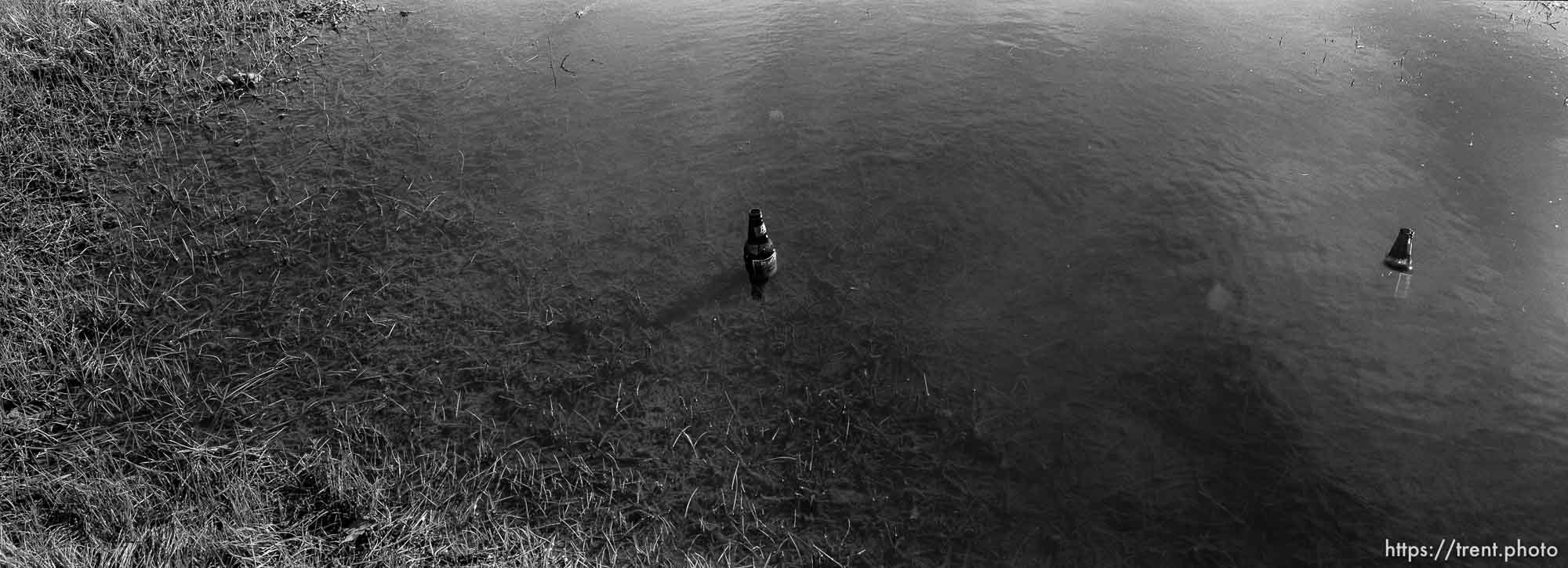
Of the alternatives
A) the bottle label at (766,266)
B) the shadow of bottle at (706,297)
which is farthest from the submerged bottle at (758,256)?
the shadow of bottle at (706,297)

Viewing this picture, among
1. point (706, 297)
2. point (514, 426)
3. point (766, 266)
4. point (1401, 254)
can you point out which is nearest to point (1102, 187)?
point (1401, 254)

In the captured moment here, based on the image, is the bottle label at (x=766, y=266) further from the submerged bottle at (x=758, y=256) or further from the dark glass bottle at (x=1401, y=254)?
the dark glass bottle at (x=1401, y=254)

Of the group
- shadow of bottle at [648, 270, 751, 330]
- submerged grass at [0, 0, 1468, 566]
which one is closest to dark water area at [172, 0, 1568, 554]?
shadow of bottle at [648, 270, 751, 330]

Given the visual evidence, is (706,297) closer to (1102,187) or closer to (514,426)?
(514,426)

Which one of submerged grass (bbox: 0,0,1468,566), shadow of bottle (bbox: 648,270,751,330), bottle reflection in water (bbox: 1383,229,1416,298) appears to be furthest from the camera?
bottle reflection in water (bbox: 1383,229,1416,298)

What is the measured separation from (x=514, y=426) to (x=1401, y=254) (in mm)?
12871

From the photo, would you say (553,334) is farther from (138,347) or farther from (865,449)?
(138,347)

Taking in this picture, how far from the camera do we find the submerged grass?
23.9 ft

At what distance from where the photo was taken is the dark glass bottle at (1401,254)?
35.2ft

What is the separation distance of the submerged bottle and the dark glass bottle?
9364mm

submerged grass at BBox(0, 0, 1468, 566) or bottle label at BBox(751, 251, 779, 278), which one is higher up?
bottle label at BBox(751, 251, 779, 278)

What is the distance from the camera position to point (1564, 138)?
14.4m

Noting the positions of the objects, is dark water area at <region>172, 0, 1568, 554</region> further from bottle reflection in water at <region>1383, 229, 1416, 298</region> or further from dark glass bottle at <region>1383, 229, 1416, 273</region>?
dark glass bottle at <region>1383, 229, 1416, 273</region>

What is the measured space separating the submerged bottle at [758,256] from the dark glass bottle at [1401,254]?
9364 mm
